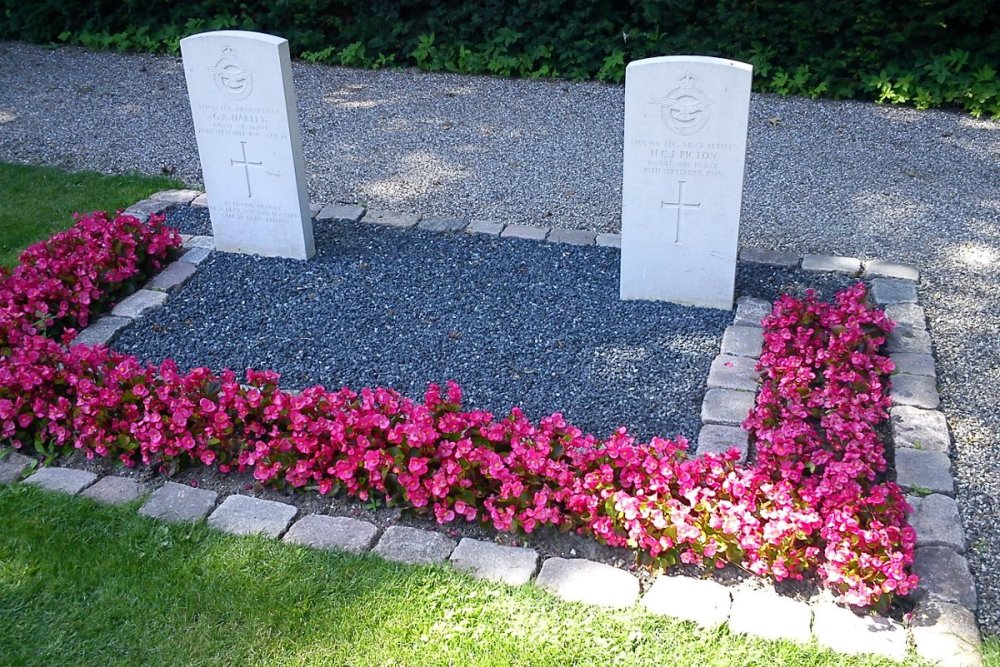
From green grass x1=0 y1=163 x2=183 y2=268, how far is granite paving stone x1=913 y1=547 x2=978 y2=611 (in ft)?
15.2

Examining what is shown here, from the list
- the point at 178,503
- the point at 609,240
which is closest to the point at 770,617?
the point at 178,503

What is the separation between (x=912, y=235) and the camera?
220 inches

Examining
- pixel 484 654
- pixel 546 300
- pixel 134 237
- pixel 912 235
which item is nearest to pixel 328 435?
pixel 484 654

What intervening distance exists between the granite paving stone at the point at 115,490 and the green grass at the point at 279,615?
0.61 feet

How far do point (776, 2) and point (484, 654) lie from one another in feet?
21.8

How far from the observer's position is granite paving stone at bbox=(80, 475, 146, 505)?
3473 millimetres

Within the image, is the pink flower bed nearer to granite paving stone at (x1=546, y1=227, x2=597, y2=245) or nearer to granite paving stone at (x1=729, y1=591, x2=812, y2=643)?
granite paving stone at (x1=729, y1=591, x2=812, y2=643)

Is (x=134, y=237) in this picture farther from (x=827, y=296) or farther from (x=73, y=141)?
(x=827, y=296)

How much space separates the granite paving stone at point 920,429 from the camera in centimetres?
373

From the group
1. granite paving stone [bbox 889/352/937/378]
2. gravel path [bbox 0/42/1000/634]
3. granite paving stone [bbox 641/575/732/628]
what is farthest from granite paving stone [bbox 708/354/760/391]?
granite paving stone [bbox 641/575/732/628]

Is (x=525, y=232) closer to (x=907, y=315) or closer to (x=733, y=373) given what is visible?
(x=733, y=373)

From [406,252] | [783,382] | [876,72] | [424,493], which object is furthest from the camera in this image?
[876,72]

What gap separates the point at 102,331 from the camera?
4.59m

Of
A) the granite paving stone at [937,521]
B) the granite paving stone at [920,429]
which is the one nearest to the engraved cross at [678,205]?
the granite paving stone at [920,429]
